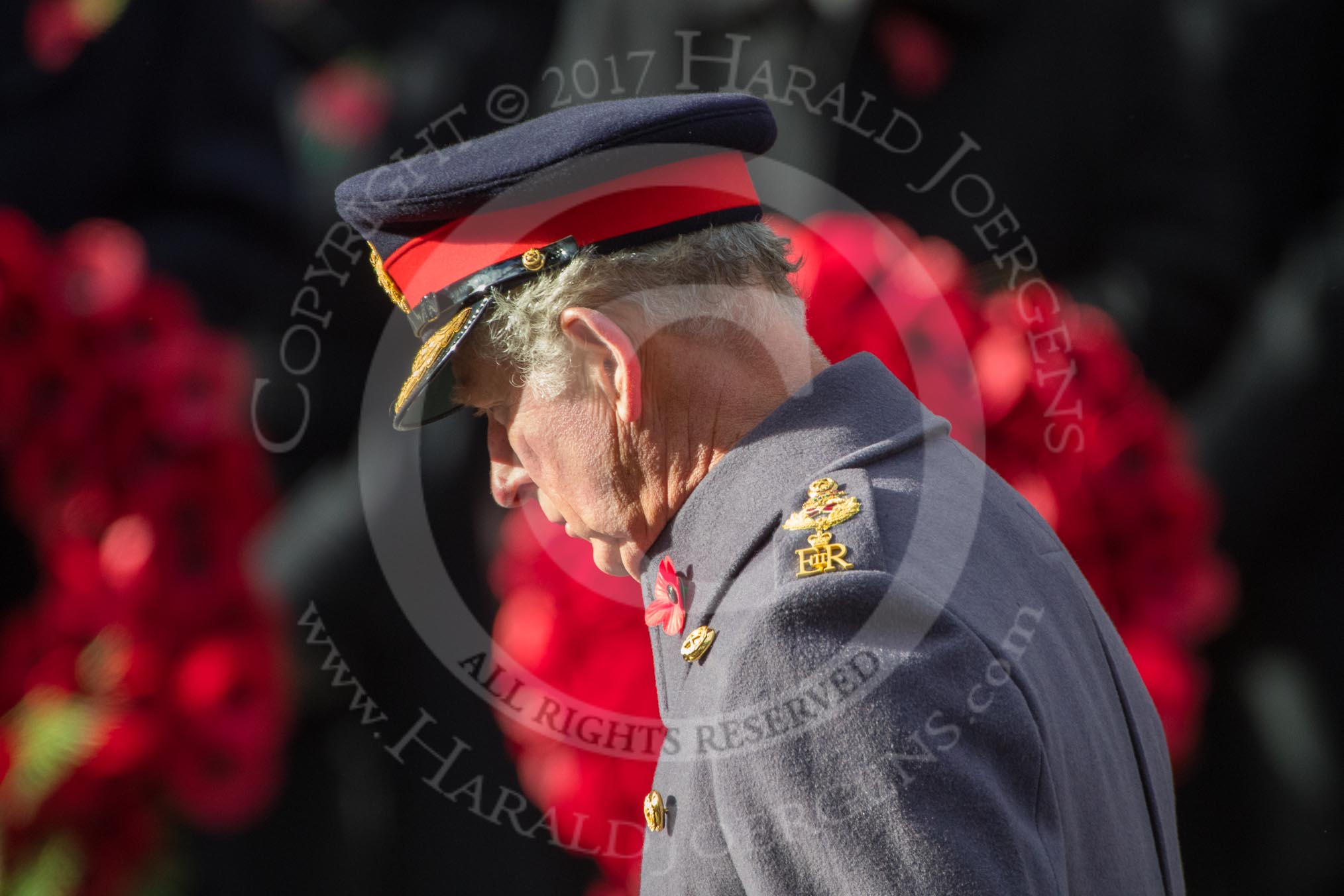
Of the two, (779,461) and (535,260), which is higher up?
(535,260)

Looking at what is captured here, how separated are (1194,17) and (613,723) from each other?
1.62 meters

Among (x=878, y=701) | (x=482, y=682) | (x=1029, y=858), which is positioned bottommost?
(x=1029, y=858)

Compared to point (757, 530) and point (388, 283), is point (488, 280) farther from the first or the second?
point (757, 530)

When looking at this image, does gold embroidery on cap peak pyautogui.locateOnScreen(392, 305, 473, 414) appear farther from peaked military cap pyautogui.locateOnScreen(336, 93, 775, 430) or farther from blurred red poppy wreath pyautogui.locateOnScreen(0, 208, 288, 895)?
blurred red poppy wreath pyautogui.locateOnScreen(0, 208, 288, 895)

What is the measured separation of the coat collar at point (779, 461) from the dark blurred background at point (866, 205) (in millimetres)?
946

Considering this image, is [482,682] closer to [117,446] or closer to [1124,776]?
[117,446]

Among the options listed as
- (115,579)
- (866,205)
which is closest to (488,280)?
(115,579)

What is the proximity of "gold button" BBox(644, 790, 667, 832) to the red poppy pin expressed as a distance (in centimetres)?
14

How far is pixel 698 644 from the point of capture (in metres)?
Answer: 0.92

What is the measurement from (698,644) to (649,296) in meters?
0.30

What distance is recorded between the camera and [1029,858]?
0.77 m

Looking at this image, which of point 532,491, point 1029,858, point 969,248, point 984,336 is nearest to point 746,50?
point 969,248

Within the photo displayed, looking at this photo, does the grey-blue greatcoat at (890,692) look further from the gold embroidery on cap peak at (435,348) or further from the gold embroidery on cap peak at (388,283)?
the gold embroidery on cap peak at (388,283)

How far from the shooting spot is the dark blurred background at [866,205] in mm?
1877
